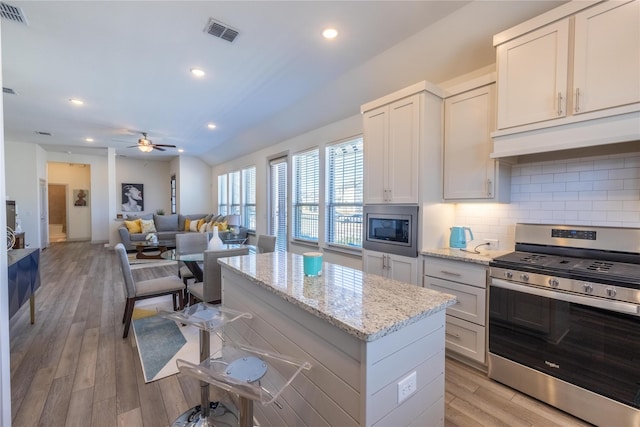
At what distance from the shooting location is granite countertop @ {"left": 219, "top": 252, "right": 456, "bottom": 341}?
1.09m

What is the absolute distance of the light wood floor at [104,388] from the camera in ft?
6.12

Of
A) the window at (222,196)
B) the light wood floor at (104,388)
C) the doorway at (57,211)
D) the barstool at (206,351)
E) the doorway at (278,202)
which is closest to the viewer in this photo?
the barstool at (206,351)

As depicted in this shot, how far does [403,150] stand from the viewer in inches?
109

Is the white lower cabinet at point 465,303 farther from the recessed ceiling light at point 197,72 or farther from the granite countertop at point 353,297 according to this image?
the recessed ceiling light at point 197,72

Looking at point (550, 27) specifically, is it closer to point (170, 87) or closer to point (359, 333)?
point (359, 333)

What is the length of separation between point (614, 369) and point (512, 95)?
191cm

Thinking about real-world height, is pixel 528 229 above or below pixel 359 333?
above

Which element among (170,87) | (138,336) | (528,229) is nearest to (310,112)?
(170,87)

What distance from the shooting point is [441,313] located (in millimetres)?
1352

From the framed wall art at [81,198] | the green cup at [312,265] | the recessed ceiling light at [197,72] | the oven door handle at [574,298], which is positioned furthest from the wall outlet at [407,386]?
the framed wall art at [81,198]

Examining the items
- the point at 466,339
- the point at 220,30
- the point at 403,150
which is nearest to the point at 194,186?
the point at 220,30

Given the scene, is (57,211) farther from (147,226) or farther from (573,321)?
(573,321)

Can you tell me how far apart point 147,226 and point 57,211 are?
583cm

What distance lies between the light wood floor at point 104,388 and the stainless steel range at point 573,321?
195mm
